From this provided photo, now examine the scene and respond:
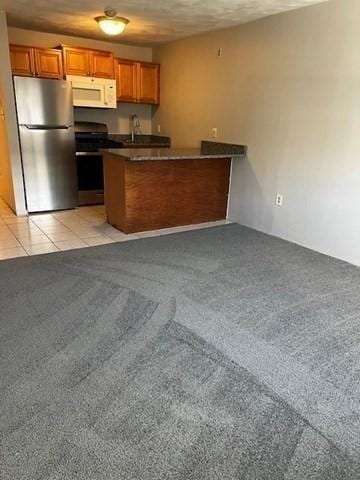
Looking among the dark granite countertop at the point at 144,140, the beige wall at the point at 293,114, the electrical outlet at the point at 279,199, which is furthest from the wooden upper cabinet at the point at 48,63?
the electrical outlet at the point at 279,199

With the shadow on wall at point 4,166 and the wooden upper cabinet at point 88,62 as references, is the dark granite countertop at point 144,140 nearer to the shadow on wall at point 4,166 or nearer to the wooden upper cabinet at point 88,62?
the wooden upper cabinet at point 88,62

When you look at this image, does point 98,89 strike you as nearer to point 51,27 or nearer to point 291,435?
point 51,27

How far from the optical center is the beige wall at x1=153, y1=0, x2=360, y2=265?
322cm

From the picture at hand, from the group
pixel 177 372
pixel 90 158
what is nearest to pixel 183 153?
pixel 90 158

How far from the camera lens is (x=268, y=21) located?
12.4 ft

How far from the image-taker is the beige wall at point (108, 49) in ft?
15.8

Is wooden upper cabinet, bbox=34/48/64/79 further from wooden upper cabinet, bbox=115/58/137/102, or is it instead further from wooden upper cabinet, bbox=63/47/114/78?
wooden upper cabinet, bbox=115/58/137/102

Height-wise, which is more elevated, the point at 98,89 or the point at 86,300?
the point at 98,89

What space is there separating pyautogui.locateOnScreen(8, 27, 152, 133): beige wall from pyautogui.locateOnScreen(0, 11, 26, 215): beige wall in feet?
3.03

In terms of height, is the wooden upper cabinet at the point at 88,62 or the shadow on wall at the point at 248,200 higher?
the wooden upper cabinet at the point at 88,62

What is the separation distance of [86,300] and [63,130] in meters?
2.95

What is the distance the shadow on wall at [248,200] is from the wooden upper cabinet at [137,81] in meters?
2.17

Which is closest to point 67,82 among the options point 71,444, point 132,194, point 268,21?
point 132,194

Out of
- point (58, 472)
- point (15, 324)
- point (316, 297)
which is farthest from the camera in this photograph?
point (316, 297)
